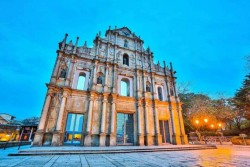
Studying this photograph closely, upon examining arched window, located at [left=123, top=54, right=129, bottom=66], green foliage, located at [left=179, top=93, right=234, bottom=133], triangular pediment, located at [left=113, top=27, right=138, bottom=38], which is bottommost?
green foliage, located at [left=179, top=93, right=234, bottom=133]

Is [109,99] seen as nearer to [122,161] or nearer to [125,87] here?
[125,87]

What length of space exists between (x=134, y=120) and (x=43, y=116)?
8.42 m

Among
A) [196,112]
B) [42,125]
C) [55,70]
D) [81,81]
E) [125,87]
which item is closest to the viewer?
[42,125]

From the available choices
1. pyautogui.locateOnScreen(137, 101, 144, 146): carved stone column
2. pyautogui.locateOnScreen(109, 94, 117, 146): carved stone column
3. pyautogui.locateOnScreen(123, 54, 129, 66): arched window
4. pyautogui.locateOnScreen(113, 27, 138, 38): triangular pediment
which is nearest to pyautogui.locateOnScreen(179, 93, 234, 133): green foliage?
pyautogui.locateOnScreen(137, 101, 144, 146): carved stone column

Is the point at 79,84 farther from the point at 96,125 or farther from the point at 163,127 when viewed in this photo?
the point at 163,127

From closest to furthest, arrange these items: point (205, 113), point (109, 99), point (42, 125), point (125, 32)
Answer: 1. point (42, 125)
2. point (109, 99)
3. point (125, 32)
4. point (205, 113)

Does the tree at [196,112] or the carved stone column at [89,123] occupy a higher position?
the tree at [196,112]

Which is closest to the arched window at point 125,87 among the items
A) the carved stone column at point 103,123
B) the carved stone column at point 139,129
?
the carved stone column at point 139,129

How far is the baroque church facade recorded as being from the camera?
11156 mm

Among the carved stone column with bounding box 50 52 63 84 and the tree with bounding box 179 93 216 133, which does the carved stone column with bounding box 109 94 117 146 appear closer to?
the carved stone column with bounding box 50 52 63 84

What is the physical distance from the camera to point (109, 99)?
13203 millimetres

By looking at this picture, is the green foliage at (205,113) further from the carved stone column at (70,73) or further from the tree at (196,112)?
the carved stone column at (70,73)

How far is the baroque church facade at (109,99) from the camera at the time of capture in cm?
1116

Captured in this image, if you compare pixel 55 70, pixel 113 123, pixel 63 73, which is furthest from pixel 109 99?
pixel 55 70
